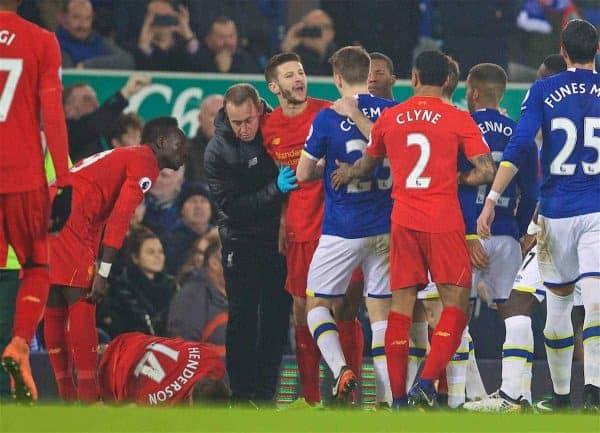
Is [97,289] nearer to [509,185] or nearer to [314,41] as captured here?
[509,185]

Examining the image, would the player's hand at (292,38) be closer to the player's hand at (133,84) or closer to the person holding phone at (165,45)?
the person holding phone at (165,45)

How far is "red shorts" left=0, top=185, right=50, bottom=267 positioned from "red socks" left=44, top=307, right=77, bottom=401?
1.67 meters

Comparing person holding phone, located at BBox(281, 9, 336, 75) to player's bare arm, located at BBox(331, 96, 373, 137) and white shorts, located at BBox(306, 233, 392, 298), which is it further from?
white shorts, located at BBox(306, 233, 392, 298)

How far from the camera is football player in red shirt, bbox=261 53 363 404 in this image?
29.7 feet

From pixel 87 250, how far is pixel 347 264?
1616 millimetres

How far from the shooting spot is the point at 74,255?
890 cm

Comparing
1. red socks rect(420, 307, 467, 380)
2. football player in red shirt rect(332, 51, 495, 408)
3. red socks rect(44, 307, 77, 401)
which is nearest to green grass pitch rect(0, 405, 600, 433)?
→ red socks rect(420, 307, 467, 380)

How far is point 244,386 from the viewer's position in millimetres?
9367

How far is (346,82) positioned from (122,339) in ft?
6.91

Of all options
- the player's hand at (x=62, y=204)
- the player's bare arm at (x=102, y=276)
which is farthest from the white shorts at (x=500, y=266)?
the player's hand at (x=62, y=204)

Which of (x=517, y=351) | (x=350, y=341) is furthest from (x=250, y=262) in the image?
(x=517, y=351)

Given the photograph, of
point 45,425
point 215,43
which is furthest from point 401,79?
point 45,425

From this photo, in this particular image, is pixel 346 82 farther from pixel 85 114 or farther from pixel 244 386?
pixel 85 114

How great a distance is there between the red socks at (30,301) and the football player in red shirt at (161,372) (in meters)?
1.56
